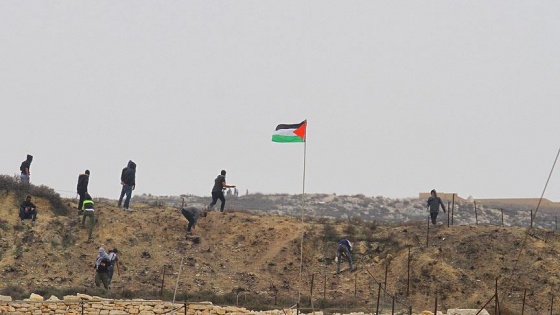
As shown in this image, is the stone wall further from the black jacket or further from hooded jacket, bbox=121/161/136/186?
hooded jacket, bbox=121/161/136/186

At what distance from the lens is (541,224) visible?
60469mm

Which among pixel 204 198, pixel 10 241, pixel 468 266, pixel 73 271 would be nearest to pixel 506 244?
pixel 468 266

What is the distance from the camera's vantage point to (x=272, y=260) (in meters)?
31.6

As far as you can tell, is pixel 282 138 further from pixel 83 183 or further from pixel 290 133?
pixel 83 183

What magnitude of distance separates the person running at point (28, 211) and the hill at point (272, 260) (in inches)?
14.9

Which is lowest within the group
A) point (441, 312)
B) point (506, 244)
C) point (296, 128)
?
point (441, 312)

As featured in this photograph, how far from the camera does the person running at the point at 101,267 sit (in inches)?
1070

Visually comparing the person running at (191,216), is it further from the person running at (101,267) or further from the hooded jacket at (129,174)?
the person running at (101,267)

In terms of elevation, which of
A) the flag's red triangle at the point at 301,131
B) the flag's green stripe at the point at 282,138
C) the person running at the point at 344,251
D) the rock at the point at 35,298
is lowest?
the rock at the point at 35,298

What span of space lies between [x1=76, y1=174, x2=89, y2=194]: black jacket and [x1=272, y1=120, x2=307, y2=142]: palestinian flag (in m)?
9.29

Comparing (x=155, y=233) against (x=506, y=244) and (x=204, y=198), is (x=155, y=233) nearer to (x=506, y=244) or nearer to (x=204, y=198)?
→ (x=506, y=244)

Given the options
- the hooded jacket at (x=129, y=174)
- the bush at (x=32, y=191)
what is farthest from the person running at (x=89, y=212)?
the bush at (x=32, y=191)

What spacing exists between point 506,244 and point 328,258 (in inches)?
244

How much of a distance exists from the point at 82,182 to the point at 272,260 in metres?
7.54
